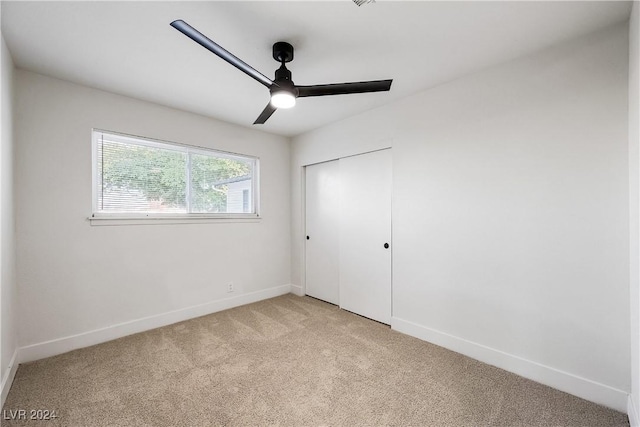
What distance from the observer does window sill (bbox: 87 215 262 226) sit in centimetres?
262

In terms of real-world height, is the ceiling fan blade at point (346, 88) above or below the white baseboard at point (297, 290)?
above

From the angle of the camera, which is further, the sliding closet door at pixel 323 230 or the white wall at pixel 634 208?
the sliding closet door at pixel 323 230

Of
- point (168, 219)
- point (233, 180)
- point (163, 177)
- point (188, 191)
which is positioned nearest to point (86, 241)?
point (168, 219)

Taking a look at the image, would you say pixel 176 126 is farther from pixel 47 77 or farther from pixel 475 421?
pixel 475 421

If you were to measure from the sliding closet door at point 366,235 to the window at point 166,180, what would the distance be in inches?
55.3

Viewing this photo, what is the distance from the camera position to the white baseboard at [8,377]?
5.71 feet

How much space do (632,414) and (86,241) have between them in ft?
13.9

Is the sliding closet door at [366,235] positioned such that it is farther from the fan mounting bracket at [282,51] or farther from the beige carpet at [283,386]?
the fan mounting bracket at [282,51]

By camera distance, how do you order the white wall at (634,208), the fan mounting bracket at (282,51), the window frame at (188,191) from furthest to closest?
the window frame at (188,191), the fan mounting bracket at (282,51), the white wall at (634,208)

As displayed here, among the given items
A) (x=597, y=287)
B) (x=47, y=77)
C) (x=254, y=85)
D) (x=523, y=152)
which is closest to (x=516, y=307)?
(x=597, y=287)

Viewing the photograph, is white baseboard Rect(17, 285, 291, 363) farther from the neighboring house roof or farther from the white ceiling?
the white ceiling

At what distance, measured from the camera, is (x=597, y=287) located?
1.79 m

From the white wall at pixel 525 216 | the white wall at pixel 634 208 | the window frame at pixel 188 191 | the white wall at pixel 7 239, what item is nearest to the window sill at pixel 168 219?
the window frame at pixel 188 191

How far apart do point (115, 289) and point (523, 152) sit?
12.7 feet
